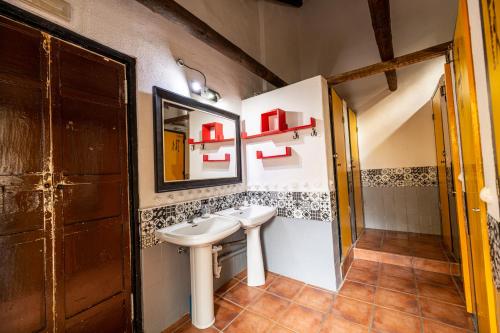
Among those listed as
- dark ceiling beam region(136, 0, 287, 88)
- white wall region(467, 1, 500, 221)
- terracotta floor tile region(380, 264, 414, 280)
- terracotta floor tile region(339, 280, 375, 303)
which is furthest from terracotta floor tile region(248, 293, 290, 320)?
dark ceiling beam region(136, 0, 287, 88)

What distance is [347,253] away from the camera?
2283mm

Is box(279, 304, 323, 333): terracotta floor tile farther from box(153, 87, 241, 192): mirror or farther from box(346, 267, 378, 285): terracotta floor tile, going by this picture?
box(153, 87, 241, 192): mirror

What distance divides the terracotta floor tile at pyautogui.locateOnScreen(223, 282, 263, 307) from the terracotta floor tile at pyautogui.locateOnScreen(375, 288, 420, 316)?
106 centimetres

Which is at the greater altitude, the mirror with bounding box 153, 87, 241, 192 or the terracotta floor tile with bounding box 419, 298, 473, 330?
the mirror with bounding box 153, 87, 241, 192

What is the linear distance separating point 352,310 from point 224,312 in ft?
3.46

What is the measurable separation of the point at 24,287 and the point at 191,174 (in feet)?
3.80

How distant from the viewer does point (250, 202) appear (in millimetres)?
2449

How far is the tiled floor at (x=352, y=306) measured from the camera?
1487 mm

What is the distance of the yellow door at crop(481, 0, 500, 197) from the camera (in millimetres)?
612

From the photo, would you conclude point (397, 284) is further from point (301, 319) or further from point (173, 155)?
point (173, 155)

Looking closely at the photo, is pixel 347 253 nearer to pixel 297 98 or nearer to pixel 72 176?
pixel 297 98

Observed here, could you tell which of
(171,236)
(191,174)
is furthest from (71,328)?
(191,174)

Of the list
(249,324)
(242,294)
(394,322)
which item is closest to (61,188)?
(249,324)

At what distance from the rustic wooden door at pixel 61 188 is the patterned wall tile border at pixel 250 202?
17 cm
